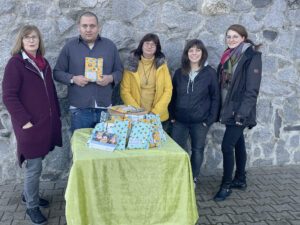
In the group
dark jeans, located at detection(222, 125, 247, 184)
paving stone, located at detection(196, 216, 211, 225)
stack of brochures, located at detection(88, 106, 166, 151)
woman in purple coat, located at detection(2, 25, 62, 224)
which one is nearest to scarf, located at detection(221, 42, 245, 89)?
dark jeans, located at detection(222, 125, 247, 184)

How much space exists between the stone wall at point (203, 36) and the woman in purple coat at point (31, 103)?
0.88 meters

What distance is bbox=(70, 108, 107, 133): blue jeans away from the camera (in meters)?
3.67

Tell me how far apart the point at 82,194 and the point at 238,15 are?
299 cm

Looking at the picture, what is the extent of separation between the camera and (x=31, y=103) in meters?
3.15

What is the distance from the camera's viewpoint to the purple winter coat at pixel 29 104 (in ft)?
9.95

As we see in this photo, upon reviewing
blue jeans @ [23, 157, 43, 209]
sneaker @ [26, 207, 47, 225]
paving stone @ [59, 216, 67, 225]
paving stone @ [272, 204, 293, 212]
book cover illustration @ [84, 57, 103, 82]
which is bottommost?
paving stone @ [59, 216, 67, 225]

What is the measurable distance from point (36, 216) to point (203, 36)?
2831 millimetres

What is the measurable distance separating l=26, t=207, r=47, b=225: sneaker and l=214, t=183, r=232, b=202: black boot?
184 cm

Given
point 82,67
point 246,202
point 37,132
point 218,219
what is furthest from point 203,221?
point 82,67

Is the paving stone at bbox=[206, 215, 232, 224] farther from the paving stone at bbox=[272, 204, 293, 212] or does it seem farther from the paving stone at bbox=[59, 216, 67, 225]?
the paving stone at bbox=[59, 216, 67, 225]

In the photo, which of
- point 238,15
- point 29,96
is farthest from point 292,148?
point 29,96

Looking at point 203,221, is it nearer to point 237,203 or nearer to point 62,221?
point 237,203

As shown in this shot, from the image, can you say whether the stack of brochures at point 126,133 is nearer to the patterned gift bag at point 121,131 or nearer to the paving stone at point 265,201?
the patterned gift bag at point 121,131

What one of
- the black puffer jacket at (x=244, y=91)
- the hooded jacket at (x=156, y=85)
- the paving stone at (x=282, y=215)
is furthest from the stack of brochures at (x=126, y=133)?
the paving stone at (x=282, y=215)
